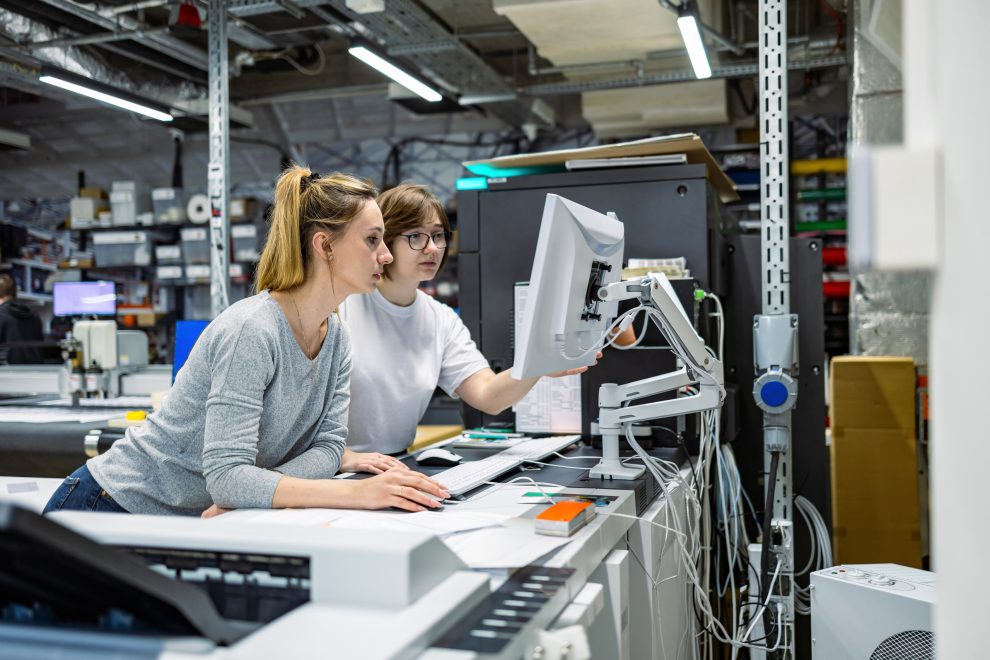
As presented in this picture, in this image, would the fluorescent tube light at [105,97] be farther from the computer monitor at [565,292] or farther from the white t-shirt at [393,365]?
the computer monitor at [565,292]

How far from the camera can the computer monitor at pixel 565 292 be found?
1.37m

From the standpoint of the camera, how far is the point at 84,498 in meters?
1.53

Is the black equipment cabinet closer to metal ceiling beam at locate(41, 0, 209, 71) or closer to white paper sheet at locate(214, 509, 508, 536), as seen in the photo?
white paper sheet at locate(214, 509, 508, 536)

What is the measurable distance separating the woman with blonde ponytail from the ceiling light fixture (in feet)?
7.93

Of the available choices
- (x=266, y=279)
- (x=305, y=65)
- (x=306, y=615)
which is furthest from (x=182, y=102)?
(x=306, y=615)

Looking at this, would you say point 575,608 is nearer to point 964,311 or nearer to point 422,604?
point 422,604

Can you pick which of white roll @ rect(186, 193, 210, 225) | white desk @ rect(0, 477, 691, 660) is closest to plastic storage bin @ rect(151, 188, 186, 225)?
white roll @ rect(186, 193, 210, 225)

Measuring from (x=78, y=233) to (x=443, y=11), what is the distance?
3.63 m

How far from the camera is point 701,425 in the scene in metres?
1.98

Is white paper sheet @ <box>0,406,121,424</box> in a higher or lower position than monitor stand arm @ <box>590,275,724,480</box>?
lower

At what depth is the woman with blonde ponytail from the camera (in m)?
1.39

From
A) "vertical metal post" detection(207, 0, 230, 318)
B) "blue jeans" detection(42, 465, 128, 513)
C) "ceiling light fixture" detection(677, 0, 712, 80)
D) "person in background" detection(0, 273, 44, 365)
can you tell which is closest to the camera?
"blue jeans" detection(42, 465, 128, 513)

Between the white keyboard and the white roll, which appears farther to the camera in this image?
the white roll

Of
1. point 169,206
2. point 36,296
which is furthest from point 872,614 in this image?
point 36,296
